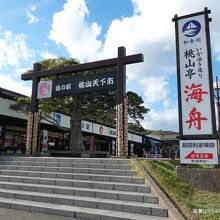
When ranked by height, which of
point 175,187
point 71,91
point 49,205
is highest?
point 71,91

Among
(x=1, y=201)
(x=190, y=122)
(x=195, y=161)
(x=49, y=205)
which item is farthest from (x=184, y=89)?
(x=1, y=201)

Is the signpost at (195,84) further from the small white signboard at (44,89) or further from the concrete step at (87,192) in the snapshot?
the small white signboard at (44,89)

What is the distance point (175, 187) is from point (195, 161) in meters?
1.23

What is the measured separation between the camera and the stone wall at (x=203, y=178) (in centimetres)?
747

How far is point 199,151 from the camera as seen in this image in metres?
7.98

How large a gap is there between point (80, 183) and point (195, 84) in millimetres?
4518

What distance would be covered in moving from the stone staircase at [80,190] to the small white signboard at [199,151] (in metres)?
1.52

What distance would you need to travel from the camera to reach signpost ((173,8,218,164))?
8039mm

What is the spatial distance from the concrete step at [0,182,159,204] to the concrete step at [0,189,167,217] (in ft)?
0.63

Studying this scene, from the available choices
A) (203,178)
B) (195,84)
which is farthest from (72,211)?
(195,84)

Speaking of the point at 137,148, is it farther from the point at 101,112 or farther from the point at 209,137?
the point at 209,137

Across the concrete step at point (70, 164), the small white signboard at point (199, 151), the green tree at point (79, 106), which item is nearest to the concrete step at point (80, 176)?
the concrete step at point (70, 164)

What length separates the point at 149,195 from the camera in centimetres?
680

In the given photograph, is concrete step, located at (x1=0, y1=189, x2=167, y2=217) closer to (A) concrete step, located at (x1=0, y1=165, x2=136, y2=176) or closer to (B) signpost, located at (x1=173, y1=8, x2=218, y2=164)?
(A) concrete step, located at (x1=0, y1=165, x2=136, y2=176)
